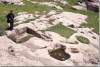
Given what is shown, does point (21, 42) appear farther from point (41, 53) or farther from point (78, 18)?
point (78, 18)

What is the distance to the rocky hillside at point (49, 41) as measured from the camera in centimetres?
3354

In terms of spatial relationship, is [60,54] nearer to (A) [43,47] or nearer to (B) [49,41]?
(A) [43,47]

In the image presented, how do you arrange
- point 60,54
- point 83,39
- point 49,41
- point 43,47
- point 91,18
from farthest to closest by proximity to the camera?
1. point 91,18
2. point 83,39
3. point 49,41
4. point 60,54
5. point 43,47

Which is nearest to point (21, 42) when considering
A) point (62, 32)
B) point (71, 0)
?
point (62, 32)

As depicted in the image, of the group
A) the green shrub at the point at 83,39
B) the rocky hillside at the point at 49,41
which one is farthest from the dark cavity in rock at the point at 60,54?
the green shrub at the point at 83,39

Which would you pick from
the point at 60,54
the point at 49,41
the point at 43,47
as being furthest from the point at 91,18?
the point at 43,47

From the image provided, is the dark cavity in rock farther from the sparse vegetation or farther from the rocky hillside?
the sparse vegetation

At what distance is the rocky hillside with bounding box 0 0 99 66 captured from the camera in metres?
33.5

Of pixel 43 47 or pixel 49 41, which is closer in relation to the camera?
pixel 43 47

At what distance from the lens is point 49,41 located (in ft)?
124

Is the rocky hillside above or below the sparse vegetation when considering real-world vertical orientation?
above

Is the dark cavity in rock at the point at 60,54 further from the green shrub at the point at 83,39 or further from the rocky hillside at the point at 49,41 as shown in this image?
the green shrub at the point at 83,39

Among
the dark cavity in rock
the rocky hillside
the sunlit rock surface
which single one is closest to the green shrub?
the rocky hillside

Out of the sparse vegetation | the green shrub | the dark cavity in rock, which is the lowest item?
the sparse vegetation
